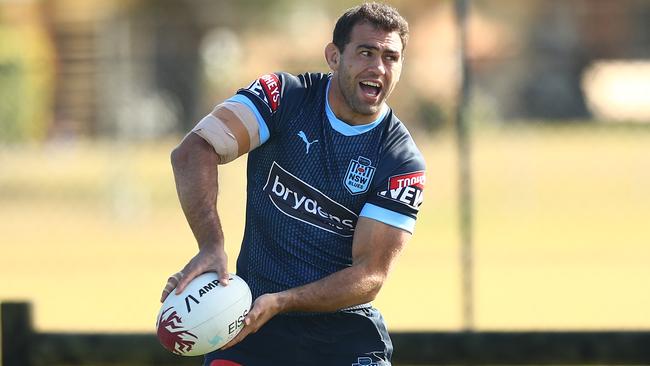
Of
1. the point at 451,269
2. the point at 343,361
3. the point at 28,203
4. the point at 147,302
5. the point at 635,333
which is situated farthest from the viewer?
the point at 28,203

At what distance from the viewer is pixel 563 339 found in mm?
6824

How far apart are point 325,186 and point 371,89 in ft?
1.51

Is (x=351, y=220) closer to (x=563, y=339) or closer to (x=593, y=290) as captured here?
(x=563, y=339)

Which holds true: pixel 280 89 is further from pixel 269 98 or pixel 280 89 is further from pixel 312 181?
pixel 312 181

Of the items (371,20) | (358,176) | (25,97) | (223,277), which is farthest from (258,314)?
(25,97)

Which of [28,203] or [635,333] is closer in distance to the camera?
[635,333]

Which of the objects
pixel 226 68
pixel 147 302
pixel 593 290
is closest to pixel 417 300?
pixel 593 290

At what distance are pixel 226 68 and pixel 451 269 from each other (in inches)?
195

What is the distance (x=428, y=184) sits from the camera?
63.8 feet

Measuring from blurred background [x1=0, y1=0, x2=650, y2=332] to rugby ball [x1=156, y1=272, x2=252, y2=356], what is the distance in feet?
22.6

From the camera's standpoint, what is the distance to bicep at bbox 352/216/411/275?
510cm

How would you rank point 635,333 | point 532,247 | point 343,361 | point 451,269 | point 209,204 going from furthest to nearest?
point 532,247 < point 451,269 < point 635,333 < point 343,361 < point 209,204

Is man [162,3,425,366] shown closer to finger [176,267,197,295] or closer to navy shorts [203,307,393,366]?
navy shorts [203,307,393,366]

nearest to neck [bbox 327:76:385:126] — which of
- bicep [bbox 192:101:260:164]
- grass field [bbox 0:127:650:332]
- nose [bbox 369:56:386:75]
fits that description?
nose [bbox 369:56:386:75]
